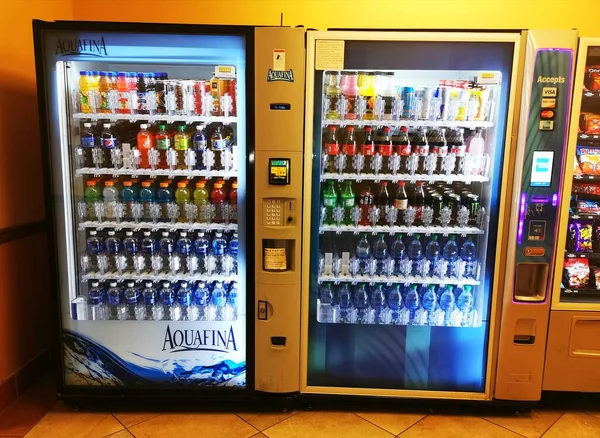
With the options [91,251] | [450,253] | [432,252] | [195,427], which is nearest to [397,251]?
[432,252]

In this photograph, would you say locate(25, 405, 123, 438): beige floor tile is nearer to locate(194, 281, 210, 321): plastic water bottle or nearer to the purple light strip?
locate(194, 281, 210, 321): plastic water bottle

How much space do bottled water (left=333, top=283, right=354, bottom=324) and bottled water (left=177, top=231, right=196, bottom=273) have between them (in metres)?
0.92

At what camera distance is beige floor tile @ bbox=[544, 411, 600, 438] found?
2605 mm

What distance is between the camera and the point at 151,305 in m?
2.79

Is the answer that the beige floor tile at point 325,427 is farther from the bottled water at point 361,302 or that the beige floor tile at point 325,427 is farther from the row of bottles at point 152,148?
the row of bottles at point 152,148

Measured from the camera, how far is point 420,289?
2896mm

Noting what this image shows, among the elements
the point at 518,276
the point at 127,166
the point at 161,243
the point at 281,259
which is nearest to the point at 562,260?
the point at 518,276

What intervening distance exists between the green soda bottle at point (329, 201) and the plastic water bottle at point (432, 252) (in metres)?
0.63

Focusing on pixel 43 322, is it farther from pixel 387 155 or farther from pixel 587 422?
pixel 587 422

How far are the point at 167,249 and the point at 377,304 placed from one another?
135 cm

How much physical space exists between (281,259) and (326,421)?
1.03 meters

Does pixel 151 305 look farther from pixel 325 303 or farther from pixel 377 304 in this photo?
pixel 377 304

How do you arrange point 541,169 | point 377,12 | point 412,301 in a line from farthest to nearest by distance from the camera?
point 377,12 < point 412,301 < point 541,169

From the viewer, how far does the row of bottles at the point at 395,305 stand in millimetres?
2779
